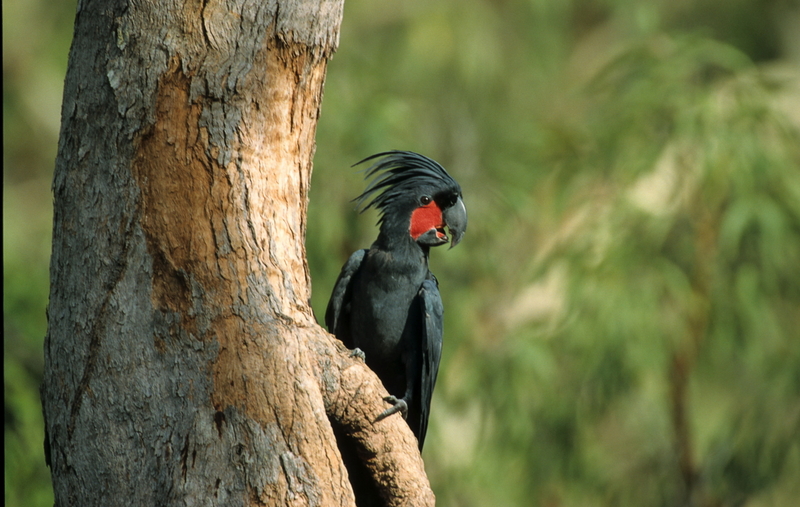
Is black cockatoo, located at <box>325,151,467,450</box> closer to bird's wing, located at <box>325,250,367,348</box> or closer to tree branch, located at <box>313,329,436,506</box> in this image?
bird's wing, located at <box>325,250,367,348</box>

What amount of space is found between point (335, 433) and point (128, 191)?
1.05 meters

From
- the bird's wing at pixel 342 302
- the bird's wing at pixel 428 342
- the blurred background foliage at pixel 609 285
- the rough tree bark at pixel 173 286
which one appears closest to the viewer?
the rough tree bark at pixel 173 286

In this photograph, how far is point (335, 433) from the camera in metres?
2.52

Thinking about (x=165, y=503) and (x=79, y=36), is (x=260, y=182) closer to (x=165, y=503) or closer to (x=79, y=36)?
(x=79, y=36)

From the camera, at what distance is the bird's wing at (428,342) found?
312 centimetres

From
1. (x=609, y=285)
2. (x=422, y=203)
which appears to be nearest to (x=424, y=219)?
(x=422, y=203)

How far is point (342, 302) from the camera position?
3.27 metres

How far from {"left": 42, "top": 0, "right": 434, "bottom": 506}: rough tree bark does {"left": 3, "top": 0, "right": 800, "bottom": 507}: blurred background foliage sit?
9.38 ft

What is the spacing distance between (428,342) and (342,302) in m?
0.44

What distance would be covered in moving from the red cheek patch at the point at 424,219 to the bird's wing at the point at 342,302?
0.28m

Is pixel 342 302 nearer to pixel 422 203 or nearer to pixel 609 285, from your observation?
pixel 422 203

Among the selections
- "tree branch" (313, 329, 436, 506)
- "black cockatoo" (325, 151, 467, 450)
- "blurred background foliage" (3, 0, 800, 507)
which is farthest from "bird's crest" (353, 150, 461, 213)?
"blurred background foliage" (3, 0, 800, 507)

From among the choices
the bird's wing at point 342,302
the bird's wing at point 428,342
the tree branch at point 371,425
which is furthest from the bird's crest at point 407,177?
the tree branch at point 371,425

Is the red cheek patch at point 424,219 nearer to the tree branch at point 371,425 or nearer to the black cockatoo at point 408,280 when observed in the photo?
the black cockatoo at point 408,280
